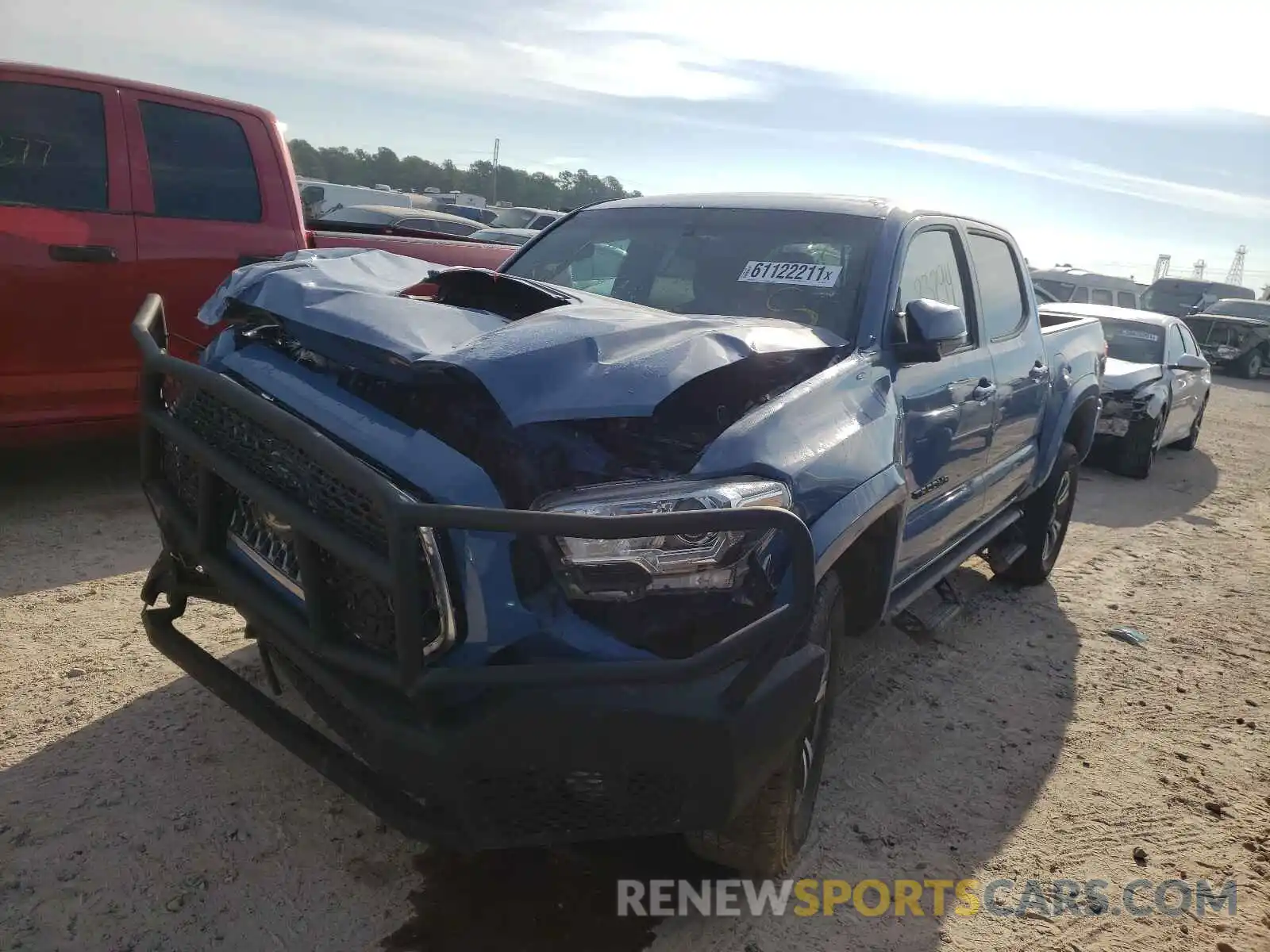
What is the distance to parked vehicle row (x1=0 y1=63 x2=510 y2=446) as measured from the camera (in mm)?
4324

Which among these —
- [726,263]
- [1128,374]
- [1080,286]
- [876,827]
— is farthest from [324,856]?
[1080,286]

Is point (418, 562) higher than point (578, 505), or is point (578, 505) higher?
point (578, 505)

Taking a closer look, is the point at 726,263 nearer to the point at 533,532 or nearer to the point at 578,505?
the point at 578,505

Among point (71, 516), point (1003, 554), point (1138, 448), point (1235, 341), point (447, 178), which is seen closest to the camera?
point (71, 516)

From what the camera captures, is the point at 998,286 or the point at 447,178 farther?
the point at 447,178

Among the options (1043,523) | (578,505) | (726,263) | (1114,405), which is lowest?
(1043,523)

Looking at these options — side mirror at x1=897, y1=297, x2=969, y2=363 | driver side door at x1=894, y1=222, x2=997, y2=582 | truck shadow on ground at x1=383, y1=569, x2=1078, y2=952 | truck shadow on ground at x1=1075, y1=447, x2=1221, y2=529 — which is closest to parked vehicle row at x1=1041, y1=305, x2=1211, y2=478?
truck shadow on ground at x1=1075, y1=447, x2=1221, y2=529

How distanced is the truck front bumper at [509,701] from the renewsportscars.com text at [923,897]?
623 mm

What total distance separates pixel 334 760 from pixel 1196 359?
961 centimetres

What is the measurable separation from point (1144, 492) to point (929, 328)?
648cm

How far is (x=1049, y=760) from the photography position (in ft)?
11.3

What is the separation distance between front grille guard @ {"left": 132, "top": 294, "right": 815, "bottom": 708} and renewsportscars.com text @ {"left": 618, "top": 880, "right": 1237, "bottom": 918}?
87cm

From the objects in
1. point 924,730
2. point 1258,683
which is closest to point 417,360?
point 924,730

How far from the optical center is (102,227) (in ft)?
14.8
